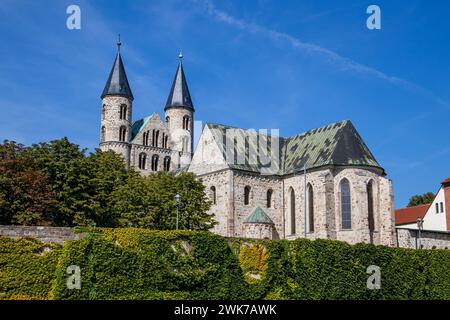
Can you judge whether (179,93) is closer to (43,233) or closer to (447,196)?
(447,196)

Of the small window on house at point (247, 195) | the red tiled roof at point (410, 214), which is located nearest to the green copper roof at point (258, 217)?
the small window on house at point (247, 195)

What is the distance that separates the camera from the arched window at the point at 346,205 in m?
52.1

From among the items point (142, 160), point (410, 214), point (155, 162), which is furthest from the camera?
point (155, 162)

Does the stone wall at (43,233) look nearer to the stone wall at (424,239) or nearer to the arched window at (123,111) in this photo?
the stone wall at (424,239)

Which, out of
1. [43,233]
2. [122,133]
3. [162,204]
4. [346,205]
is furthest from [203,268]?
[122,133]

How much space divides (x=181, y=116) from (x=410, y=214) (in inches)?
1607

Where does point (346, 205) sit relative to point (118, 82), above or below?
below

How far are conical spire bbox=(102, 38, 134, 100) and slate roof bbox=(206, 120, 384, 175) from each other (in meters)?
35.6

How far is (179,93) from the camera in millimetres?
100562

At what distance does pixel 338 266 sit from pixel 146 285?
1187 cm

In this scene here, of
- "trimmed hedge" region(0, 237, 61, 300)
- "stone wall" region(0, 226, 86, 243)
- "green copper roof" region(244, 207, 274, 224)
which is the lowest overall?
"trimmed hedge" region(0, 237, 61, 300)

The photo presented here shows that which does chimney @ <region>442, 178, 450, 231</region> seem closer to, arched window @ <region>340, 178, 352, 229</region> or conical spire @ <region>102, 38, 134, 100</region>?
arched window @ <region>340, 178, 352, 229</region>

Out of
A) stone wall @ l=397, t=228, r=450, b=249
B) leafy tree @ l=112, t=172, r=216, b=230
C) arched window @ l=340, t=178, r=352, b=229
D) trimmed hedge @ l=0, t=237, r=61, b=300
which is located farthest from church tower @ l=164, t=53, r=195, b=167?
trimmed hedge @ l=0, t=237, r=61, b=300

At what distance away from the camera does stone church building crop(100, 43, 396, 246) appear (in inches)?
2052
